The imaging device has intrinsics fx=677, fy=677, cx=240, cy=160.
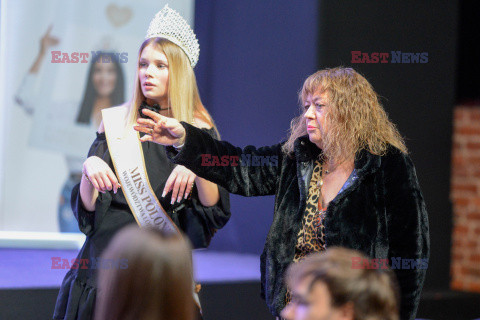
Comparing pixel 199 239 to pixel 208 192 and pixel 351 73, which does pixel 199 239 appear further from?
pixel 351 73

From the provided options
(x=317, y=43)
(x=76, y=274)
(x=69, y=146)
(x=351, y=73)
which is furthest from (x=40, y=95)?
(x=351, y=73)

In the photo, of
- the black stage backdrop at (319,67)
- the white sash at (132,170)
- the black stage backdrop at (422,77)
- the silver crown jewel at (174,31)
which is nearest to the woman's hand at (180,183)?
the white sash at (132,170)

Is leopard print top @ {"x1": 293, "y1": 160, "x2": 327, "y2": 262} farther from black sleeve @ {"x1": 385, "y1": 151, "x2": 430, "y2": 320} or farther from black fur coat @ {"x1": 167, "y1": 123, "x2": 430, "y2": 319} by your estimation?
black sleeve @ {"x1": 385, "y1": 151, "x2": 430, "y2": 320}

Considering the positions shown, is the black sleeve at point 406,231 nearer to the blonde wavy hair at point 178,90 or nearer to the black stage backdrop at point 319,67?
the blonde wavy hair at point 178,90

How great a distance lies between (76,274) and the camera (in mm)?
2586

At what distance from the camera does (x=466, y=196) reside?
5.57m

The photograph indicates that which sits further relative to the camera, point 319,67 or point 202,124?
point 319,67

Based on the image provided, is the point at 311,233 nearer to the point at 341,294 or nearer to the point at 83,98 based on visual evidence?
the point at 341,294

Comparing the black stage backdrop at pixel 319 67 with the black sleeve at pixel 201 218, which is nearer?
the black sleeve at pixel 201 218

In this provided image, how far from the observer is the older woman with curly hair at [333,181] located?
7.16 ft

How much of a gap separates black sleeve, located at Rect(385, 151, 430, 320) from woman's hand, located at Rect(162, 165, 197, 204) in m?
0.72

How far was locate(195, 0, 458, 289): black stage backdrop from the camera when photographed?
4199 mm

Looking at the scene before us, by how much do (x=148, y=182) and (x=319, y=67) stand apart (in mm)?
1800

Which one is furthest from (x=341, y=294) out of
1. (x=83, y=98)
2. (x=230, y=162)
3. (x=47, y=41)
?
(x=47, y=41)
